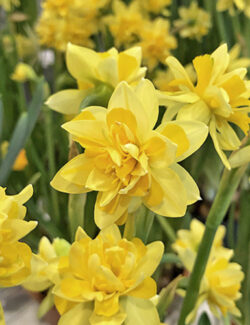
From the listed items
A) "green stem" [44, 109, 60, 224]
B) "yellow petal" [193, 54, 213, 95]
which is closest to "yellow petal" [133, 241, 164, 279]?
"yellow petal" [193, 54, 213, 95]

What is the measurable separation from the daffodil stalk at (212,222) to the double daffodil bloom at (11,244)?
155 mm

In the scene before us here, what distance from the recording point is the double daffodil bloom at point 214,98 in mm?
297

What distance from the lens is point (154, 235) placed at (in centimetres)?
78

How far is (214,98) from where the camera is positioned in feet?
0.98

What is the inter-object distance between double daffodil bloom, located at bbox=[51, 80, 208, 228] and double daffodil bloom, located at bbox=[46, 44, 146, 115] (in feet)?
0.27

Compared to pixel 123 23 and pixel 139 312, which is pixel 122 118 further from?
pixel 123 23

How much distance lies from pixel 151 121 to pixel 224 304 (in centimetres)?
29

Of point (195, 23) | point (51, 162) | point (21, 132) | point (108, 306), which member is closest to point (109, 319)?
point (108, 306)

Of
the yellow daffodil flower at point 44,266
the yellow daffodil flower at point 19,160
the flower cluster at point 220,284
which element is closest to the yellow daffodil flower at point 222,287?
the flower cluster at point 220,284

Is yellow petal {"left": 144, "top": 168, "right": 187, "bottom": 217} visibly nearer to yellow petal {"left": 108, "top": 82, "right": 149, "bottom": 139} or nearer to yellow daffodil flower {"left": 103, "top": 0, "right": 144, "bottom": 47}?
yellow petal {"left": 108, "top": 82, "right": 149, "bottom": 139}

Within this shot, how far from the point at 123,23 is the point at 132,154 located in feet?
2.10

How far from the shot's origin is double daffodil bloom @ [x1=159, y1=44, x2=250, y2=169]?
0.30 m

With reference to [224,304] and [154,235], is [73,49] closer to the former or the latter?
[224,304]

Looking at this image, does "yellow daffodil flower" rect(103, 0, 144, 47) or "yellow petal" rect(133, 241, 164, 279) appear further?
"yellow daffodil flower" rect(103, 0, 144, 47)
